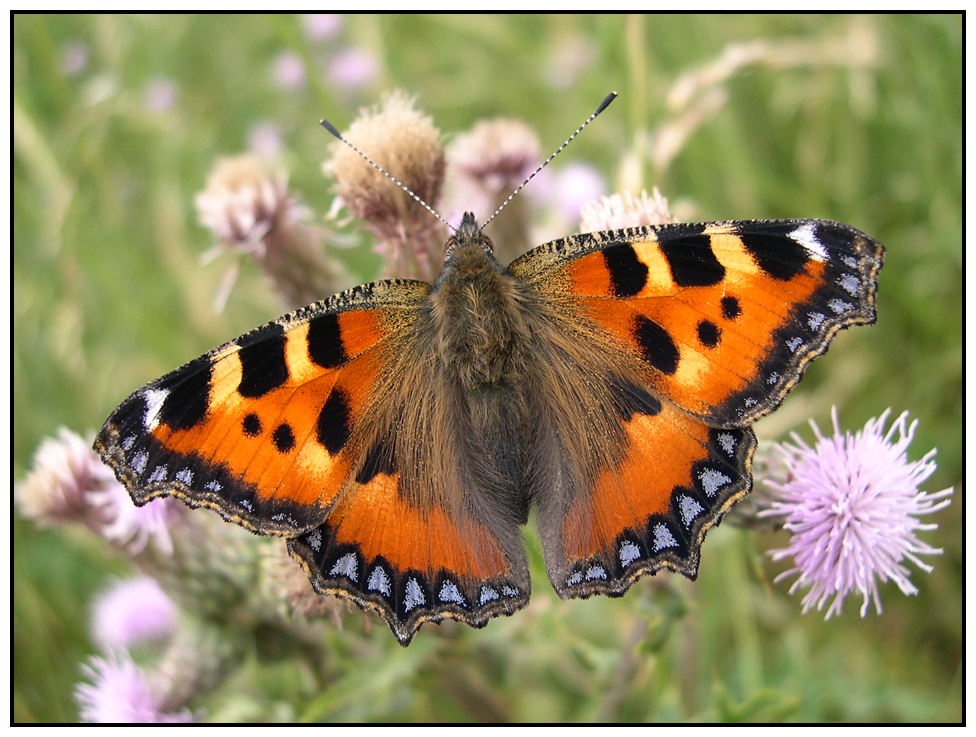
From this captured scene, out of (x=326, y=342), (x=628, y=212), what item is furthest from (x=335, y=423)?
(x=628, y=212)

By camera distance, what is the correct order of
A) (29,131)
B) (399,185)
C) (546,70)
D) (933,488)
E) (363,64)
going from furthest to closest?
(363,64) → (546,70) → (29,131) → (933,488) → (399,185)

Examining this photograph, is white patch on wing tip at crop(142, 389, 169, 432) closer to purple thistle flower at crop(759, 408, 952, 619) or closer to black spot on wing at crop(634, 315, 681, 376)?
black spot on wing at crop(634, 315, 681, 376)

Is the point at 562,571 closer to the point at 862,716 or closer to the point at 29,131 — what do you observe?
the point at 862,716

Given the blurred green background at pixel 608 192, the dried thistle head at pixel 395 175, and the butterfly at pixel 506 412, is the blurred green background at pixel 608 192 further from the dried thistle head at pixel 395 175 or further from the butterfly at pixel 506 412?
the dried thistle head at pixel 395 175

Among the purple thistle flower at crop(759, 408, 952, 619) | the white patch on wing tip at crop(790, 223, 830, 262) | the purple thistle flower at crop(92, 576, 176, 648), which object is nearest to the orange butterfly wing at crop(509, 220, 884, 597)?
the white patch on wing tip at crop(790, 223, 830, 262)

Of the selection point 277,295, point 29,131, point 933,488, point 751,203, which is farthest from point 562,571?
point 29,131

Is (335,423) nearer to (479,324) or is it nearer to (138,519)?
(479,324)

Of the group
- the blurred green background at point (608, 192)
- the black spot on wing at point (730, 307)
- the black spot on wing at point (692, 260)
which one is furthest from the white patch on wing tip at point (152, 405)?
the black spot on wing at point (730, 307)
